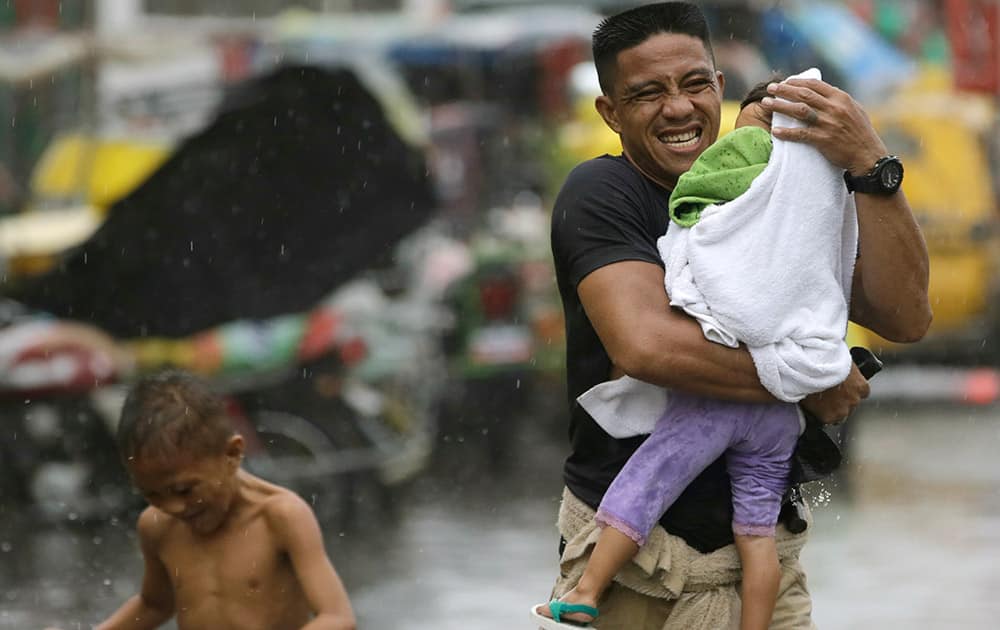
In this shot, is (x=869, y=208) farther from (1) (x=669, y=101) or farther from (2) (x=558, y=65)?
(2) (x=558, y=65)

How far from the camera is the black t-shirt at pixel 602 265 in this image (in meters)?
3.04

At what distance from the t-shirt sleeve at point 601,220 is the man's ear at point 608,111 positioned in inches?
4.1

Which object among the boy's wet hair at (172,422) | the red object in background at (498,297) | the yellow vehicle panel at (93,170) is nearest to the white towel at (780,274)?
the boy's wet hair at (172,422)

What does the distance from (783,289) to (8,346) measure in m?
6.41

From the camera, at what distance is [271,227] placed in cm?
870

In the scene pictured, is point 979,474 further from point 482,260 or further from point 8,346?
point 8,346

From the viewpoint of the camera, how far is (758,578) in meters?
3.04

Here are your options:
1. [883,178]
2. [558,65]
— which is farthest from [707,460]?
[558,65]

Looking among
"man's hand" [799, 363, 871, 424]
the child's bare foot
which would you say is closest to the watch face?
"man's hand" [799, 363, 871, 424]

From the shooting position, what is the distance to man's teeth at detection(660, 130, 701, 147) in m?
3.12

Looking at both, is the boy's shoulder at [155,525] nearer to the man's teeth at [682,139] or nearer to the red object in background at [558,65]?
the man's teeth at [682,139]

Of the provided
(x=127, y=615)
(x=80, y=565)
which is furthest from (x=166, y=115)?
(x=127, y=615)

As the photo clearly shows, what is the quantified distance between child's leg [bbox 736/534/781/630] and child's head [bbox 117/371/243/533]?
51.9 inches

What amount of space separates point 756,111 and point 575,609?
0.86m
